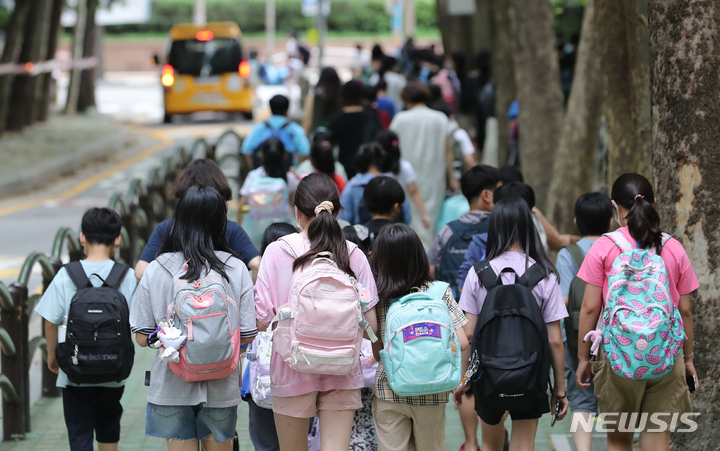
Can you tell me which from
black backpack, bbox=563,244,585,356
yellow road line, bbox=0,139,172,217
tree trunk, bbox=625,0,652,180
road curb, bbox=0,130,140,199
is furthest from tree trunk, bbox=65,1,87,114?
black backpack, bbox=563,244,585,356

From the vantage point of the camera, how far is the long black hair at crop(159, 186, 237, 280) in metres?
4.07

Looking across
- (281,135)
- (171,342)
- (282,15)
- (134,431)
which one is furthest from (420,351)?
(282,15)

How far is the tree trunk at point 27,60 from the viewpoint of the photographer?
19453mm

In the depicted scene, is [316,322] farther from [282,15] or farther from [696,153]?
[282,15]

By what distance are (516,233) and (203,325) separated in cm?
152

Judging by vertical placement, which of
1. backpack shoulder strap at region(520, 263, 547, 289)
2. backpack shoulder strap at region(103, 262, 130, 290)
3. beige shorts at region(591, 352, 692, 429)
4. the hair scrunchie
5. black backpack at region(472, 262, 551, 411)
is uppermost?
the hair scrunchie

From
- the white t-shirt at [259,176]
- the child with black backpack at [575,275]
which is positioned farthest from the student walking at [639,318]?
the white t-shirt at [259,176]

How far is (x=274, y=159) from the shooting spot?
711 centimetres

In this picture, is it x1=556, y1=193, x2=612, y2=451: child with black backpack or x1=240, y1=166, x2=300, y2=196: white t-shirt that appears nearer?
x1=556, y1=193, x2=612, y2=451: child with black backpack

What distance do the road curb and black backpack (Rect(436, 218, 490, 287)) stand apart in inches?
434

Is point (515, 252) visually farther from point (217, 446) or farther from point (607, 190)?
point (607, 190)

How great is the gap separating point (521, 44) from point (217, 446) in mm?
7154

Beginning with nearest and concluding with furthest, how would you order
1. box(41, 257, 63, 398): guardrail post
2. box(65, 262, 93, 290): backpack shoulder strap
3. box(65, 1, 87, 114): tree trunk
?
box(65, 262, 93, 290): backpack shoulder strap, box(41, 257, 63, 398): guardrail post, box(65, 1, 87, 114): tree trunk

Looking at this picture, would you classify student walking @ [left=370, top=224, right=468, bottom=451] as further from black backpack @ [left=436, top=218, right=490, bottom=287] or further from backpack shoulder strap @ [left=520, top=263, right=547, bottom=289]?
black backpack @ [left=436, top=218, right=490, bottom=287]
